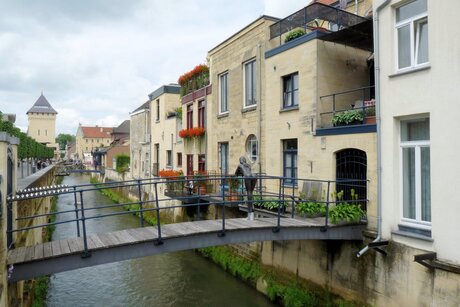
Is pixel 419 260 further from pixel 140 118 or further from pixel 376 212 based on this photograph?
pixel 140 118

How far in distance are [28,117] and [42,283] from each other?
2990 inches

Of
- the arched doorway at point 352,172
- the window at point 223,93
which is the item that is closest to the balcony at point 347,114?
the arched doorway at point 352,172

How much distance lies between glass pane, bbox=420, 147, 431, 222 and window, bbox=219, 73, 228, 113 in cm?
984

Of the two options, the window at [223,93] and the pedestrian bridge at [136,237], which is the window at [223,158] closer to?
the window at [223,93]

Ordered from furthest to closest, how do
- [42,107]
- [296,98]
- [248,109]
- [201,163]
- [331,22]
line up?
[42,107]
[201,163]
[248,109]
[296,98]
[331,22]

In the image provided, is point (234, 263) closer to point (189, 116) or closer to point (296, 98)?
point (296, 98)

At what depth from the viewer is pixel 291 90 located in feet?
39.5

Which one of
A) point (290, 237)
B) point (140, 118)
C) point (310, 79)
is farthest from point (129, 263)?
point (140, 118)

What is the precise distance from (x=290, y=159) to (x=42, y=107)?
8292 centimetres

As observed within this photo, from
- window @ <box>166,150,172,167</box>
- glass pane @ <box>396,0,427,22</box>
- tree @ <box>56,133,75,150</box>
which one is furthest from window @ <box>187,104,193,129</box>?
tree @ <box>56,133,75,150</box>

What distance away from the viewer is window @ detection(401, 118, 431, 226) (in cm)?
748

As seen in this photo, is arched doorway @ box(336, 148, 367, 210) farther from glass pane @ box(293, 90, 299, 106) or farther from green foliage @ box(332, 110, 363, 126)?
glass pane @ box(293, 90, 299, 106)

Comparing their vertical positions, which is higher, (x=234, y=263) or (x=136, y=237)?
(x=136, y=237)

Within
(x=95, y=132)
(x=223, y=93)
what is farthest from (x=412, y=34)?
(x=95, y=132)
